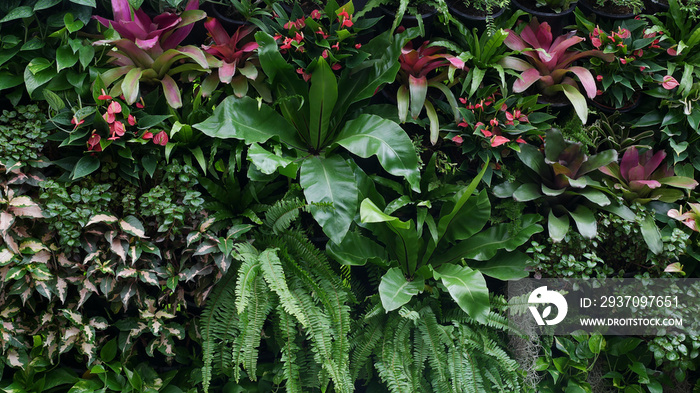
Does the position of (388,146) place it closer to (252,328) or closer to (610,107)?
(252,328)

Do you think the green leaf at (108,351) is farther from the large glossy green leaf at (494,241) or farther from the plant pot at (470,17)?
the plant pot at (470,17)

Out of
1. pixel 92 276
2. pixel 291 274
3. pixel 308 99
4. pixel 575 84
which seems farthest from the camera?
pixel 575 84

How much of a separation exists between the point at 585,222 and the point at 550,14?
3.97 feet

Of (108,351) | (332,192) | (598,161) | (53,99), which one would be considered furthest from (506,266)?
(53,99)

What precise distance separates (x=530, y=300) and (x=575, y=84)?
121 cm

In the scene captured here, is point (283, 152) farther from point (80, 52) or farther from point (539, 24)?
point (539, 24)

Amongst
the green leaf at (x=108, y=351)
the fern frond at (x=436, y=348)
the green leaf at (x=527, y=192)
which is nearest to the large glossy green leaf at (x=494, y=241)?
the green leaf at (x=527, y=192)

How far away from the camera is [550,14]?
9.50ft

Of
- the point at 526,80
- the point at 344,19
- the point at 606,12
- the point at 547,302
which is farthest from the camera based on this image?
the point at 606,12

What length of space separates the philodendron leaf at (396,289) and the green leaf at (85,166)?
54.1 inches

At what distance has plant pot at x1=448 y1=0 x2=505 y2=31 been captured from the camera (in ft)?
9.20

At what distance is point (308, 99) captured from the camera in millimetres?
2607

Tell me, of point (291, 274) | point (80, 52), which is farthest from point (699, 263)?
point (80, 52)

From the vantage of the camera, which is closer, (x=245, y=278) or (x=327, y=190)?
(x=245, y=278)
